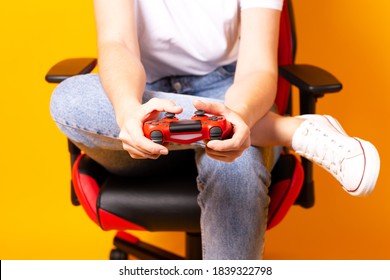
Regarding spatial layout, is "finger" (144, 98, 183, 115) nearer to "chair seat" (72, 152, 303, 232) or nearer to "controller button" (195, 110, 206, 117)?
"controller button" (195, 110, 206, 117)

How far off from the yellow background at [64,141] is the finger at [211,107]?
97cm

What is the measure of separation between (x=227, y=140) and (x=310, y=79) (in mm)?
387

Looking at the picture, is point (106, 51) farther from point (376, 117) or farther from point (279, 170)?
point (376, 117)

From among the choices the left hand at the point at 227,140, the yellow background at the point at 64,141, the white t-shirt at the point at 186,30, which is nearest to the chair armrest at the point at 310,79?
the white t-shirt at the point at 186,30

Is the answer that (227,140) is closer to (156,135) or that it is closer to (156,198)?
(156,135)

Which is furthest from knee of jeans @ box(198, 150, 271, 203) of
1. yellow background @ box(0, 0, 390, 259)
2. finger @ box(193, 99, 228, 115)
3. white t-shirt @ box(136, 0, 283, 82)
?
yellow background @ box(0, 0, 390, 259)

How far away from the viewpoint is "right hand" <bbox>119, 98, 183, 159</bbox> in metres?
1.10

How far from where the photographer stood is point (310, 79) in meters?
1.44

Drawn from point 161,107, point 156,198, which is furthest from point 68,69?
point 161,107

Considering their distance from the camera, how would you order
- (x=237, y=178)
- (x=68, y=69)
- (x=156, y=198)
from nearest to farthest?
1. (x=237, y=178)
2. (x=156, y=198)
3. (x=68, y=69)

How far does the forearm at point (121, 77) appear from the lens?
1206 mm

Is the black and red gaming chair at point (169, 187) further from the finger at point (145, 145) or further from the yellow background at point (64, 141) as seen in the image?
the yellow background at point (64, 141)

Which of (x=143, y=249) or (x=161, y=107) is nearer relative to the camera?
(x=161, y=107)
